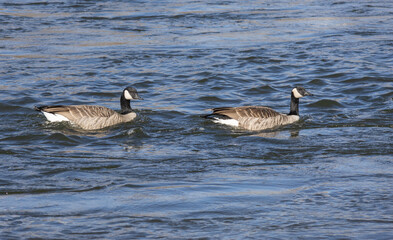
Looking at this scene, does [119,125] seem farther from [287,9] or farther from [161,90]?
[287,9]

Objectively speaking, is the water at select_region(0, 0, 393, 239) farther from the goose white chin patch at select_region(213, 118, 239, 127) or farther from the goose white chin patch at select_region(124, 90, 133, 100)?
the goose white chin patch at select_region(124, 90, 133, 100)

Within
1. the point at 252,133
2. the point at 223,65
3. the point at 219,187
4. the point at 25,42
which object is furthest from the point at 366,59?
the point at 219,187

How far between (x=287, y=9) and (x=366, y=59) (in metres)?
8.56

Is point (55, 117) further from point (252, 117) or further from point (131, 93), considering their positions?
point (252, 117)

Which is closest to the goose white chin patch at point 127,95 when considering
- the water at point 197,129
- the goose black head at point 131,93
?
the goose black head at point 131,93

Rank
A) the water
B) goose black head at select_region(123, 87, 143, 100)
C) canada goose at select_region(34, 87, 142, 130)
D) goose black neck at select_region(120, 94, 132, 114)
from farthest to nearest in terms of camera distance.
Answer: goose black neck at select_region(120, 94, 132, 114) → goose black head at select_region(123, 87, 143, 100) → canada goose at select_region(34, 87, 142, 130) → the water

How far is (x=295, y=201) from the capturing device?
8.12 metres

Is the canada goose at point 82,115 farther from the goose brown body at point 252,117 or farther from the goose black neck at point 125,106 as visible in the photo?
the goose brown body at point 252,117

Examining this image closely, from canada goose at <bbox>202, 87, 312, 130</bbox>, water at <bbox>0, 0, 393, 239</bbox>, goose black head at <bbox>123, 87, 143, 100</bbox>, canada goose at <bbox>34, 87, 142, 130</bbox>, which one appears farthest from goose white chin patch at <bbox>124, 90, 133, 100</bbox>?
canada goose at <bbox>202, 87, 312, 130</bbox>

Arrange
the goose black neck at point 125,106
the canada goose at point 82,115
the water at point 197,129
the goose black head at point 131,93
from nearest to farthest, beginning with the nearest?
1. the water at point 197,129
2. the canada goose at point 82,115
3. the goose black head at point 131,93
4. the goose black neck at point 125,106

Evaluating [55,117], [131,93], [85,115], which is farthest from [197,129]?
[55,117]

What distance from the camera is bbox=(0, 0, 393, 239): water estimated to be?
7.64m

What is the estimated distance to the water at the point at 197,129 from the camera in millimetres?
7637

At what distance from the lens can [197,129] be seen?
12773 mm
